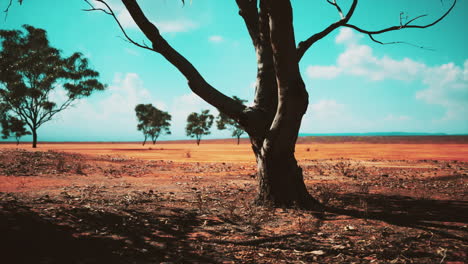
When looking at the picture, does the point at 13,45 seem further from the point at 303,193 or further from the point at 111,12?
the point at 303,193

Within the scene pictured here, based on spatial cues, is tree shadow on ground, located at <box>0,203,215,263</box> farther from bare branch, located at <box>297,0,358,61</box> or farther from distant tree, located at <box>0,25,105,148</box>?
distant tree, located at <box>0,25,105,148</box>

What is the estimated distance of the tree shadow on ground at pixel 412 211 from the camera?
4.69 m

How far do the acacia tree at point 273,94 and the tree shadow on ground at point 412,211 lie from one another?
112 cm

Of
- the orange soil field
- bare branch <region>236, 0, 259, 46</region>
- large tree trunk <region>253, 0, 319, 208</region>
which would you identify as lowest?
the orange soil field

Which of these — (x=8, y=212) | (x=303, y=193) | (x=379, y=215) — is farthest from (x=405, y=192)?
(x=8, y=212)

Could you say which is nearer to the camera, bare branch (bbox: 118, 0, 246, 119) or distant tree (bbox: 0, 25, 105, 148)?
bare branch (bbox: 118, 0, 246, 119)

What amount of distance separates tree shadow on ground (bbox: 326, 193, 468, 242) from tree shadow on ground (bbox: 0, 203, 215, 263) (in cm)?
349

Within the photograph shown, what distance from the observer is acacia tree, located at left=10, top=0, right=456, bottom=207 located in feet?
16.6

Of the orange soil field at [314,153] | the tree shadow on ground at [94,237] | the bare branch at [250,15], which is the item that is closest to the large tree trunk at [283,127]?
the tree shadow on ground at [94,237]

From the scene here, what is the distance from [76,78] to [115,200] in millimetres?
39251

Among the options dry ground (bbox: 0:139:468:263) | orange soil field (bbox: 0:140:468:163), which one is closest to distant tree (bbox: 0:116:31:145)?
orange soil field (bbox: 0:140:468:163)

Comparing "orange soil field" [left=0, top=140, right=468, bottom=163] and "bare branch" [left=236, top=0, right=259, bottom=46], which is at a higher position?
"bare branch" [left=236, top=0, right=259, bottom=46]

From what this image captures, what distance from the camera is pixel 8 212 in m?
4.70

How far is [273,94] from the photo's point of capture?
6469mm
